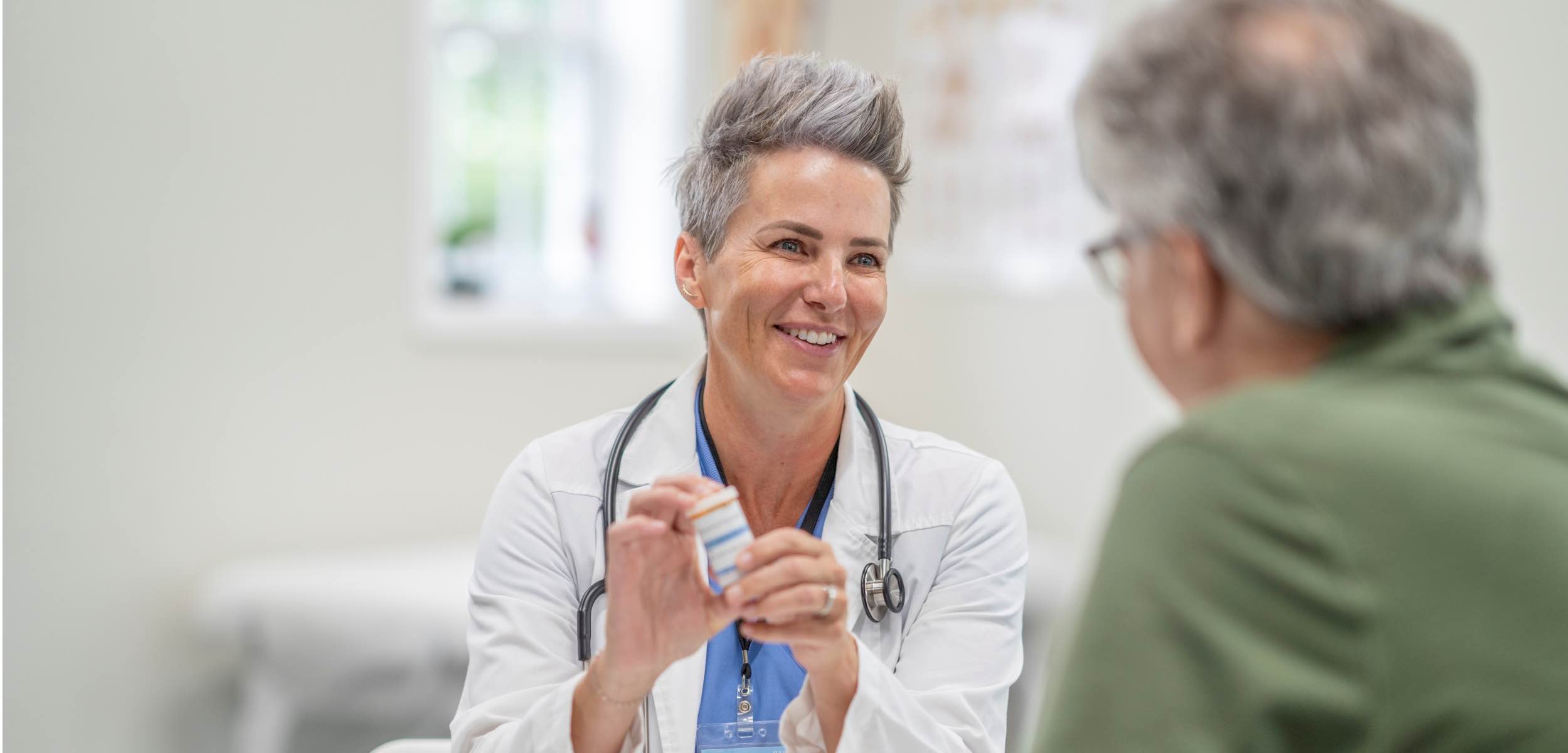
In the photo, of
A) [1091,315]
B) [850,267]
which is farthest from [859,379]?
[850,267]

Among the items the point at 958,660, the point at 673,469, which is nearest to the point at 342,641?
the point at 673,469

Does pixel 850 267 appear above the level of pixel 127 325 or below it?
above

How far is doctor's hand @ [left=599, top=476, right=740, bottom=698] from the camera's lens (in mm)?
1258

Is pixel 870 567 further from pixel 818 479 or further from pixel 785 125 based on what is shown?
pixel 785 125

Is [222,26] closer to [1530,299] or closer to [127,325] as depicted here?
[127,325]

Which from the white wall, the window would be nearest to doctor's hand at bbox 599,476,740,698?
the white wall

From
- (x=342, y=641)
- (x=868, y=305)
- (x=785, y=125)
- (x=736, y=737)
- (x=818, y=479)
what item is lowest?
(x=342, y=641)

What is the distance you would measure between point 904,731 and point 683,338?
340 cm

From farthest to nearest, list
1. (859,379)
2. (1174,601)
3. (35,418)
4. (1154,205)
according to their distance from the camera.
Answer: (859,379) < (35,418) < (1154,205) < (1174,601)

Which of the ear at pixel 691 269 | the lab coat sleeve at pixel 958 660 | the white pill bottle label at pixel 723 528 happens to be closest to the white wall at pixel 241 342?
the lab coat sleeve at pixel 958 660

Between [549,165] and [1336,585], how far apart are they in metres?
4.12

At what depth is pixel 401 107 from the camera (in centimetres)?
394

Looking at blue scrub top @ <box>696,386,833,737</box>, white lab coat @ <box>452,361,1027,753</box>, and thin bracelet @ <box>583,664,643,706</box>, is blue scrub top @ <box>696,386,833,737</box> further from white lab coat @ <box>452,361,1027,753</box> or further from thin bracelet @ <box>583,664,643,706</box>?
thin bracelet @ <box>583,664,643,706</box>

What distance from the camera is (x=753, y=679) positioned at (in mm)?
1537
